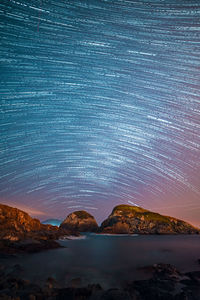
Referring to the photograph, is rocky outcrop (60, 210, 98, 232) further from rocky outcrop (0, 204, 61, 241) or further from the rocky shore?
the rocky shore

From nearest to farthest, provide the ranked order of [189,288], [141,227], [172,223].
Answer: [189,288] → [141,227] → [172,223]

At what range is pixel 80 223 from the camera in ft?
290

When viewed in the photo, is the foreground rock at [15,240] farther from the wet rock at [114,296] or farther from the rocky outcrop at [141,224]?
the rocky outcrop at [141,224]

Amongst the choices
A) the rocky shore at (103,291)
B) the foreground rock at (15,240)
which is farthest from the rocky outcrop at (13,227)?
the rocky shore at (103,291)

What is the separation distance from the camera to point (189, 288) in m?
6.67

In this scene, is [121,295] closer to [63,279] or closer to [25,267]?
[63,279]

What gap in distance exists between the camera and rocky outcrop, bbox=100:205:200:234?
A: 77.7 metres

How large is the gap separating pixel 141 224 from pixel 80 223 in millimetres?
33926

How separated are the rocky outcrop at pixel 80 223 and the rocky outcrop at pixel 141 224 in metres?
7.46

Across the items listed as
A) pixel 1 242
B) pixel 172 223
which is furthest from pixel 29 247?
pixel 172 223

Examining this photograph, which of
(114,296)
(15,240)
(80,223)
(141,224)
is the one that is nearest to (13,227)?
(15,240)

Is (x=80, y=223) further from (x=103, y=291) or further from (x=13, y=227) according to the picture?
(x=103, y=291)

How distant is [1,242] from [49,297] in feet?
43.6

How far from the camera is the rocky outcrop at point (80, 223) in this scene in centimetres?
8697
